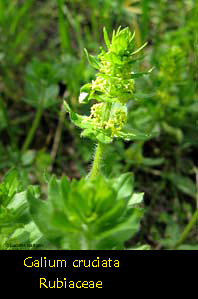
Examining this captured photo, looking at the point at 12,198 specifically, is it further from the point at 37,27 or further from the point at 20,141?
the point at 37,27

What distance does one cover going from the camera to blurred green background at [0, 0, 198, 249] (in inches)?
132

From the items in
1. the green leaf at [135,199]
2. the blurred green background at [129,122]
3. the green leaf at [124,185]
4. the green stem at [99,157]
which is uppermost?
the green leaf at [124,185]

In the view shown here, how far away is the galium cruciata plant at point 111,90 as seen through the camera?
1.79 meters

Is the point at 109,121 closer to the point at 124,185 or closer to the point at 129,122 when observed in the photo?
the point at 124,185

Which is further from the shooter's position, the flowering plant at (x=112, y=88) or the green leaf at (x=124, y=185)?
the flowering plant at (x=112, y=88)

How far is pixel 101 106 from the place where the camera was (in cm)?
195

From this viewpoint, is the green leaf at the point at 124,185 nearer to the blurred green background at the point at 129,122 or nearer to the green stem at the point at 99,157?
the green stem at the point at 99,157

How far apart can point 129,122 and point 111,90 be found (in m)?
1.53

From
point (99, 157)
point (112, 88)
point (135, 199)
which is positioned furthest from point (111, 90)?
point (135, 199)

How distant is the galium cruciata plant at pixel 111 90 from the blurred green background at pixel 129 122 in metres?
1.12

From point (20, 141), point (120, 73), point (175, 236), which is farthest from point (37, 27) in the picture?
A: point (120, 73)

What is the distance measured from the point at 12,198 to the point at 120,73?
2.39 ft

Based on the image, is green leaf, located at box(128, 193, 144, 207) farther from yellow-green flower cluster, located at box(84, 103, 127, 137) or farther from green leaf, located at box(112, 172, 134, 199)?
yellow-green flower cluster, located at box(84, 103, 127, 137)

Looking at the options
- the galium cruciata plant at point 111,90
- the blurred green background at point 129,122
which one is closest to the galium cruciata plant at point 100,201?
the galium cruciata plant at point 111,90
